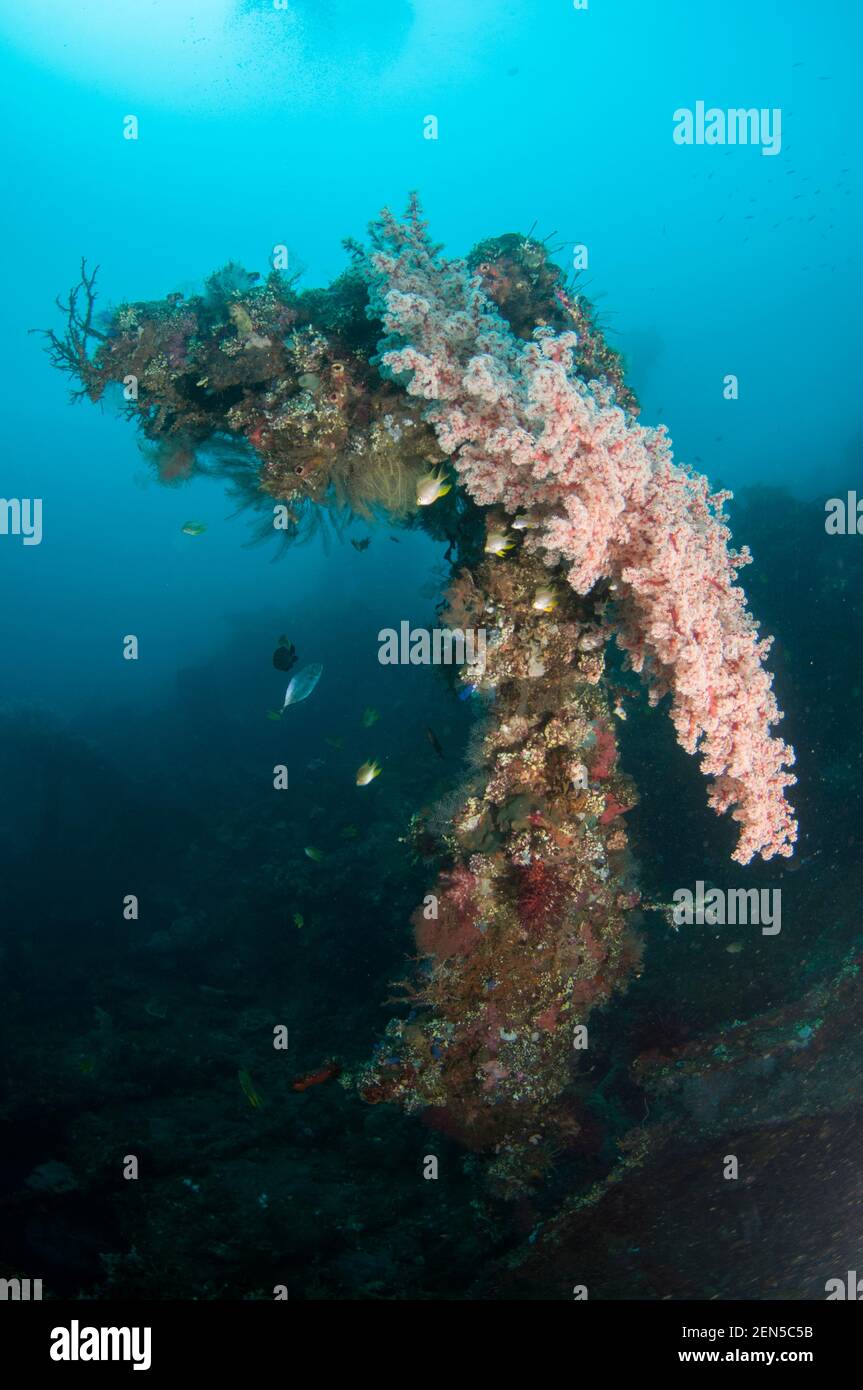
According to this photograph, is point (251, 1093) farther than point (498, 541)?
Yes

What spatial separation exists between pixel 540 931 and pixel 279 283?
6723 mm

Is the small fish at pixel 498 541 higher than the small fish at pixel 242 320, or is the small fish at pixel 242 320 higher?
the small fish at pixel 242 320

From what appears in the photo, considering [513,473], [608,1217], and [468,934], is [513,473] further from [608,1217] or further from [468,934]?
[608,1217]

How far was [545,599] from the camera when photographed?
5312 mm

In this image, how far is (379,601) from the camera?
29.8 m

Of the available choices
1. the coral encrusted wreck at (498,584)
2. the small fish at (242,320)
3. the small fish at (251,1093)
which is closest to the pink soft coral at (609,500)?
the coral encrusted wreck at (498,584)

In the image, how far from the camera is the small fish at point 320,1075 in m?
6.33

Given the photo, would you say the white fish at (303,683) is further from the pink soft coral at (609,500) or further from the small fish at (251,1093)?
the small fish at (251,1093)

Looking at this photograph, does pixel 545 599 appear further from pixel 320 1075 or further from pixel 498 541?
pixel 320 1075

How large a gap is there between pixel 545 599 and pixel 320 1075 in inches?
205

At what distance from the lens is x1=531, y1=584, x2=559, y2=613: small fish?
532 cm

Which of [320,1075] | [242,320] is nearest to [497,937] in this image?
[320,1075]

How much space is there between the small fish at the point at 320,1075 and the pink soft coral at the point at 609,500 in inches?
177

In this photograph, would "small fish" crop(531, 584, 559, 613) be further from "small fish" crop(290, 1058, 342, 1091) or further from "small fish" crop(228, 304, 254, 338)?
"small fish" crop(290, 1058, 342, 1091)
